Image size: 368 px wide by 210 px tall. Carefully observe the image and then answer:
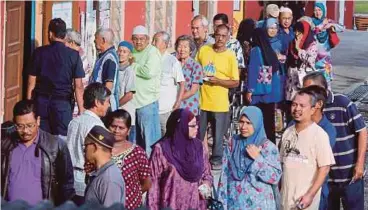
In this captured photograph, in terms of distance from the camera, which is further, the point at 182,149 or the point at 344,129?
the point at 344,129

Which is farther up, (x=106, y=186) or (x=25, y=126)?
(x=25, y=126)

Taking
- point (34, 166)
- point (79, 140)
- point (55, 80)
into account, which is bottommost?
point (34, 166)

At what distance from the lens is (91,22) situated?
1559 centimetres

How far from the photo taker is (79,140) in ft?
30.0

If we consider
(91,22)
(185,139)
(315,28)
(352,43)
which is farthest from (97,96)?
(352,43)

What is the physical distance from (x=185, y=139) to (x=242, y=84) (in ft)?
25.5


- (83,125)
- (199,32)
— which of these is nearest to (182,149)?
(83,125)

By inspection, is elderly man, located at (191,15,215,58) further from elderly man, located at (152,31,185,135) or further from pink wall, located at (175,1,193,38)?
pink wall, located at (175,1,193,38)

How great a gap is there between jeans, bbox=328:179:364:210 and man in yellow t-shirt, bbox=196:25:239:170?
158 inches

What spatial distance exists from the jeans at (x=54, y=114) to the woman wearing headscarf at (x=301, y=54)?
4.42m

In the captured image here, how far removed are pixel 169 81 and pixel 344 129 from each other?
13.1 ft

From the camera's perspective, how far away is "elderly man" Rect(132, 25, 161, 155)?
12664 millimetres

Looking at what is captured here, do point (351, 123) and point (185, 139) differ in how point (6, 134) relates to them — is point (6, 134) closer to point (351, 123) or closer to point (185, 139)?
point (185, 139)

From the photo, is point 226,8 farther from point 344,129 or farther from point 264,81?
point 344,129
